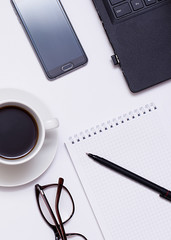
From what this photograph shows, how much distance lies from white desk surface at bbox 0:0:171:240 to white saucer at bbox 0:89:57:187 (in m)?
0.03

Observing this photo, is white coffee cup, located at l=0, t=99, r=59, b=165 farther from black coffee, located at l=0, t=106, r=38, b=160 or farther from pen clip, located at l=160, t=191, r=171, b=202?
pen clip, located at l=160, t=191, r=171, b=202

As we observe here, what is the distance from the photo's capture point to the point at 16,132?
713mm

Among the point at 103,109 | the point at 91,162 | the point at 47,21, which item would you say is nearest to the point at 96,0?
the point at 47,21

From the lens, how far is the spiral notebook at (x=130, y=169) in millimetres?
777

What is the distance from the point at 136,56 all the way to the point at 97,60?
0.08 metres

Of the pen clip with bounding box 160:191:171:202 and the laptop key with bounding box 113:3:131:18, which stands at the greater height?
the laptop key with bounding box 113:3:131:18

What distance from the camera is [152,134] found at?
0.81m

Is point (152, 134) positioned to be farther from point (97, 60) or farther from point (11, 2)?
point (11, 2)

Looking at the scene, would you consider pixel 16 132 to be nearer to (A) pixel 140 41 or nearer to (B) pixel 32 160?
(B) pixel 32 160

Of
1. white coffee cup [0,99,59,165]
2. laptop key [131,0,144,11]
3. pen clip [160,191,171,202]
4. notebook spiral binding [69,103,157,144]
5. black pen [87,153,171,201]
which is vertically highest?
laptop key [131,0,144,11]

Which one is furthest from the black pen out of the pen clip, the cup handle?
the cup handle

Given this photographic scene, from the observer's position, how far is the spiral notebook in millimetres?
777

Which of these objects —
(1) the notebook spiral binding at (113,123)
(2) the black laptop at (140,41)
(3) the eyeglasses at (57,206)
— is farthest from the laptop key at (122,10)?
(3) the eyeglasses at (57,206)

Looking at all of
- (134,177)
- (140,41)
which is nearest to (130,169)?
(134,177)
